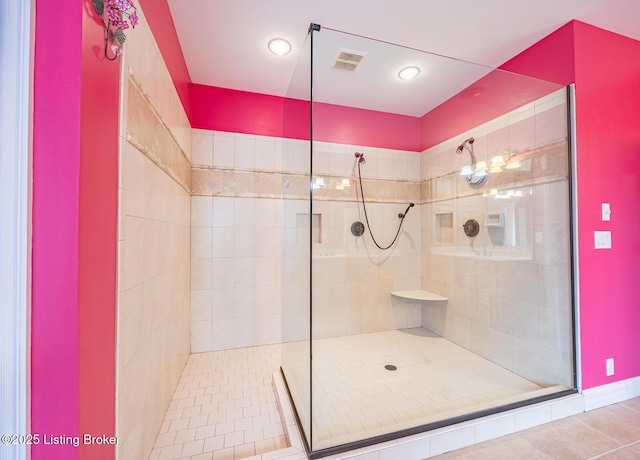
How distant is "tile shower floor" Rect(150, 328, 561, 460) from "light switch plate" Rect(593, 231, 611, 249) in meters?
1.05

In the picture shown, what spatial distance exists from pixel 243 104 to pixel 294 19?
109 cm

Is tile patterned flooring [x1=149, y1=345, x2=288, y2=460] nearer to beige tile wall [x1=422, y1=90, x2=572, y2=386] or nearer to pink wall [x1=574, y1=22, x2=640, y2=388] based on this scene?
beige tile wall [x1=422, y1=90, x2=572, y2=386]

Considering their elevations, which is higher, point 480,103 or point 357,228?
point 480,103

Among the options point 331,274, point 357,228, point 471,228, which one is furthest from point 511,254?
point 331,274

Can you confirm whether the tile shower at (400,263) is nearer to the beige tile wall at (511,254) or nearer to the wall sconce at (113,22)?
the beige tile wall at (511,254)

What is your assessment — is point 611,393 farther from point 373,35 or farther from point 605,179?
point 373,35

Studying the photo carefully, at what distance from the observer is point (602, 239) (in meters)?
1.77

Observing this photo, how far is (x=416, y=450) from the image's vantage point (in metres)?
1.31

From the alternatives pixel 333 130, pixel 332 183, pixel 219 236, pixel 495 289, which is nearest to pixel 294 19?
pixel 333 130

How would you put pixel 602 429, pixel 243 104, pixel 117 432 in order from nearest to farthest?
pixel 117 432 → pixel 602 429 → pixel 243 104

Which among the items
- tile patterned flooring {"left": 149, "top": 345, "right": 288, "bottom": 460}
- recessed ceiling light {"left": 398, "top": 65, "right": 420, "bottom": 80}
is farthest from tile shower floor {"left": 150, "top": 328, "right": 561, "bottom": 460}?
recessed ceiling light {"left": 398, "top": 65, "right": 420, "bottom": 80}

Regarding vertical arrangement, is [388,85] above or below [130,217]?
above

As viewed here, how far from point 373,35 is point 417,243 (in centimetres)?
203

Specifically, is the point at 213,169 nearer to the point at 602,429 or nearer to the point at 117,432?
the point at 117,432
